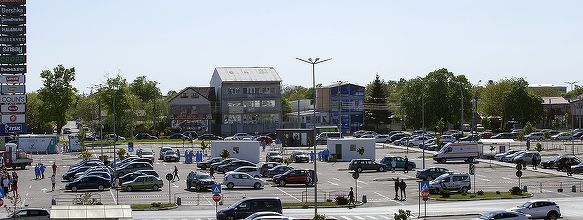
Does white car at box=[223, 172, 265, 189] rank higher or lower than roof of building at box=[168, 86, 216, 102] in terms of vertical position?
lower

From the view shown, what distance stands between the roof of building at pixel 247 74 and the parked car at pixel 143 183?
6299 centimetres

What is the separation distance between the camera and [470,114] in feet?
359

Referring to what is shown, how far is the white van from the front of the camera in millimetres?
67188

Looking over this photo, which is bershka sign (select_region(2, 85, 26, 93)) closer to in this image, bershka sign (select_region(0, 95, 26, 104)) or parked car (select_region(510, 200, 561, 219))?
bershka sign (select_region(0, 95, 26, 104))

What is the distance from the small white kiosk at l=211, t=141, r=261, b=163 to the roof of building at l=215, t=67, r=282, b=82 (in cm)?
4550

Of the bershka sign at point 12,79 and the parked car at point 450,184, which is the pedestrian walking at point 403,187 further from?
the bershka sign at point 12,79

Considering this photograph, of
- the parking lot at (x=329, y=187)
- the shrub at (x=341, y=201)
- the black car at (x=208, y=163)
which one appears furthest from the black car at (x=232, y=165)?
the shrub at (x=341, y=201)

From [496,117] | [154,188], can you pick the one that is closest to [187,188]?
[154,188]

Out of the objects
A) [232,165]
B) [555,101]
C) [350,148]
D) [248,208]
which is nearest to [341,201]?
[248,208]

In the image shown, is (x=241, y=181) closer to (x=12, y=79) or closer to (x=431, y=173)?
(x=431, y=173)

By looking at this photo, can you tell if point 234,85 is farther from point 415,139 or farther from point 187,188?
point 187,188

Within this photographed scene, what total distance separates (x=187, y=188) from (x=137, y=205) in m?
9.45

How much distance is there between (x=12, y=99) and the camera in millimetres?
76125

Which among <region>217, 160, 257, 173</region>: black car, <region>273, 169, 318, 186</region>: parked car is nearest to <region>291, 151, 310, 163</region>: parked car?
<region>217, 160, 257, 173</region>: black car
